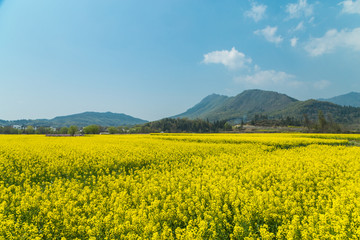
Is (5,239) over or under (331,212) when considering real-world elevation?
under

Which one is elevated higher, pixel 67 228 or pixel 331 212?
pixel 331 212

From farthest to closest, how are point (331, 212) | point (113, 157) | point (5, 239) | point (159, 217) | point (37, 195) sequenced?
point (113, 157) < point (37, 195) < point (159, 217) < point (331, 212) < point (5, 239)

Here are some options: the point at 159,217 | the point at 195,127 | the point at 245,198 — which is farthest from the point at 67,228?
the point at 195,127

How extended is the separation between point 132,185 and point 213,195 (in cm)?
421

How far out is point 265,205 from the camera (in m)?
6.54

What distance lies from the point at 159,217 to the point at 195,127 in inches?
4797

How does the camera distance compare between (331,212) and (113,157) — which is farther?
(113,157)

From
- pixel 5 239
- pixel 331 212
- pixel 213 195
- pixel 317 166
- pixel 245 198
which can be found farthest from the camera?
pixel 317 166

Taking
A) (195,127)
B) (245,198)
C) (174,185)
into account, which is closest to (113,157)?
(174,185)

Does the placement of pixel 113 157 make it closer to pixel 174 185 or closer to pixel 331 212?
pixel 174 185

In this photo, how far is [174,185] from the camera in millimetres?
9328

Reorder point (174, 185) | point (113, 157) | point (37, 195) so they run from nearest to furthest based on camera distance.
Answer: point (37, 195) < point (174, 185) < point (113, 157)

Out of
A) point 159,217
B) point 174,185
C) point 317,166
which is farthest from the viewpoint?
point 317,166

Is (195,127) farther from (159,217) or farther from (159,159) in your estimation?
(159,217)
